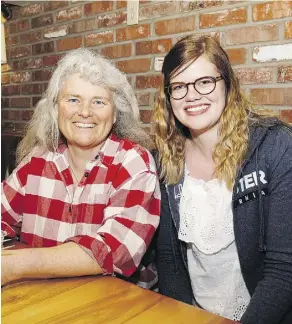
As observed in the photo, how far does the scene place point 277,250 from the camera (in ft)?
3.88

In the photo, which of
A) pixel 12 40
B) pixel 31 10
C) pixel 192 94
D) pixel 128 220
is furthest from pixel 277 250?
pixel 12 40

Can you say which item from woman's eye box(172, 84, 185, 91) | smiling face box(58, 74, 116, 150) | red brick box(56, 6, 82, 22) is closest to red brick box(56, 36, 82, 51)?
red brick box(56, 6, 82, 22)

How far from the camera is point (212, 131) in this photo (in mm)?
1426

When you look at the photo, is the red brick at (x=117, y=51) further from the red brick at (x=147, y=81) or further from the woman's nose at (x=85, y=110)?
the woman's nose at (x=85, y=110)

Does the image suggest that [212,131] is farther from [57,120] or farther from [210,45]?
[57,120]

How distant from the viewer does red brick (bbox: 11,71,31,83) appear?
2861 mm

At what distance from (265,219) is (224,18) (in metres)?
0.95

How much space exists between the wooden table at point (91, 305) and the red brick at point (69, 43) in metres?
1.81

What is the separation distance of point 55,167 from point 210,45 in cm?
73

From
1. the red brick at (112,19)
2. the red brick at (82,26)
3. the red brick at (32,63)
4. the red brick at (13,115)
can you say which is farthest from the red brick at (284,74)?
the red brick at (13,115)

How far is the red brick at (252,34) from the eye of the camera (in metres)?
1.63

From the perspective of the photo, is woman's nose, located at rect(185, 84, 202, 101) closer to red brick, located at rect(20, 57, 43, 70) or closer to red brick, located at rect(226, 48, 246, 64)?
red brick, located at rect(226, 48, 246, 64)

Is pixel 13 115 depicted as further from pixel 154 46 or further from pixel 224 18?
pixel 224 18

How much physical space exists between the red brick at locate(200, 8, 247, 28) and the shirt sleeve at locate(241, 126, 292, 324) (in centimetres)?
69
